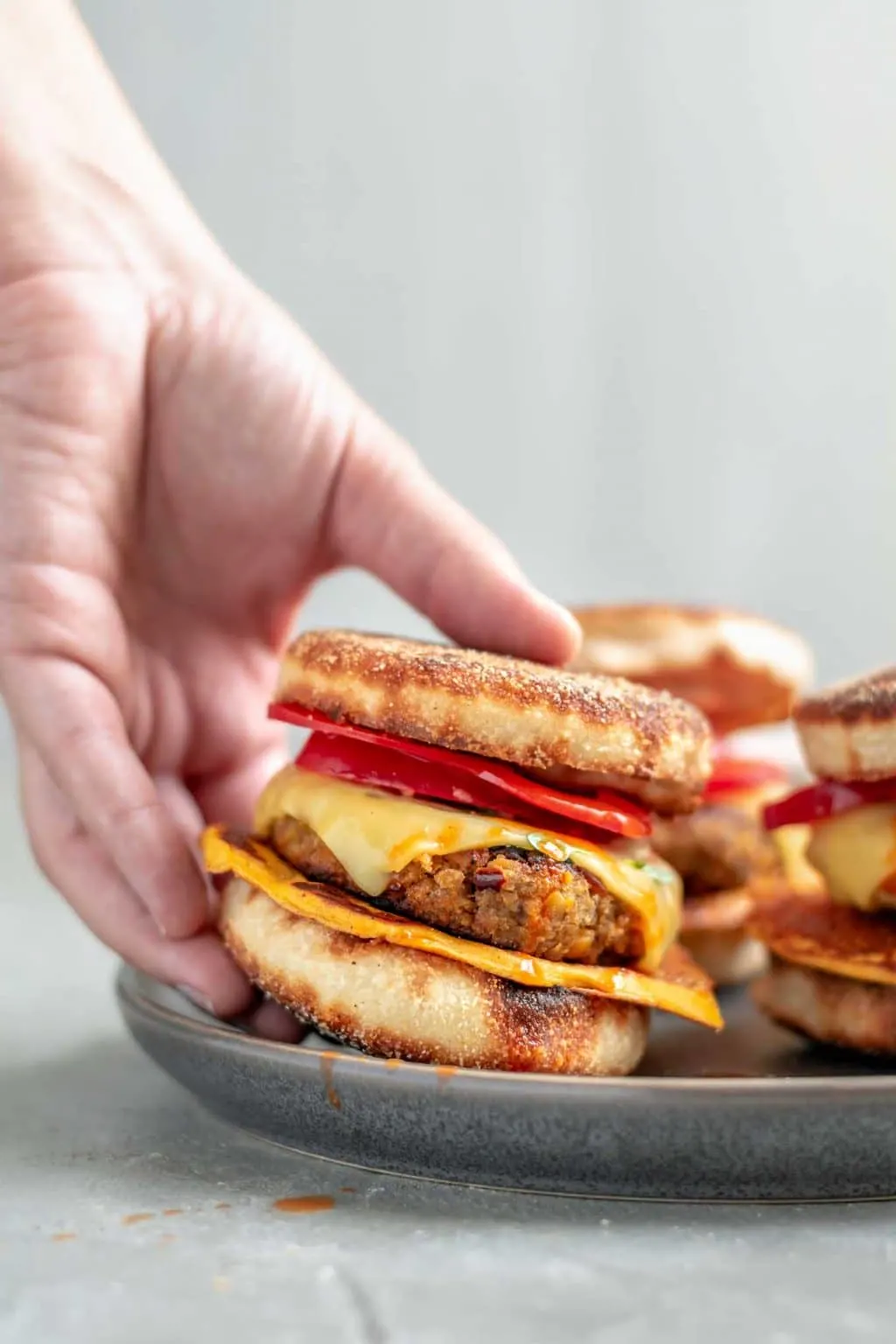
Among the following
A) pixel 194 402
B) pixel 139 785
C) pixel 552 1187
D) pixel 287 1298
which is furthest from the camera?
pixel 194 402

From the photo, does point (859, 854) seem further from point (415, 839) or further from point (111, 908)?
point (111, 908)

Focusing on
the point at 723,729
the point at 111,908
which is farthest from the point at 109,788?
the point at 723,729

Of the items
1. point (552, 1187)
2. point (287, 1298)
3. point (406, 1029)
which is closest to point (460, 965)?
point (406, 1029)

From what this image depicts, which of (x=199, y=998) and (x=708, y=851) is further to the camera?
(x=708, y=851)

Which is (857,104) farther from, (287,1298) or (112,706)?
(287,1298)

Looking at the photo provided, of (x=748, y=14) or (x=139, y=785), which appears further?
(x=748, y=14)

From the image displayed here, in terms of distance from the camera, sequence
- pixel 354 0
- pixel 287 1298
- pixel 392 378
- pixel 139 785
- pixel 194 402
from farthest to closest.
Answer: pixel 392 378 → pixel 354 0 → pixel 194 402 → pixel 139 785 → pixel 287 1298

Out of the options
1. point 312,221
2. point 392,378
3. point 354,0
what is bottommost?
point 392,378

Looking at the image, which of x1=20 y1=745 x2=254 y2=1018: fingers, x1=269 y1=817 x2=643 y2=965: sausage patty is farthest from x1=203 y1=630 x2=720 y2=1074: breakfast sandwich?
x1=20 y1=745 x2=254 y2=1018: fingers
